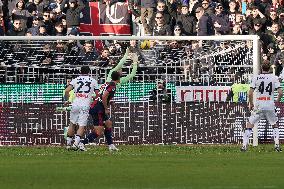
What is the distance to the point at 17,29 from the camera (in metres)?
40.9

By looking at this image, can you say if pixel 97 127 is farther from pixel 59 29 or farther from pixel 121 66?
pixel 59 29

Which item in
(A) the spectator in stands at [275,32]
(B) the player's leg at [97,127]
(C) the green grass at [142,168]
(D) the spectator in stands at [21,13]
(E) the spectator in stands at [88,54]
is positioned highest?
(D) the spectator in stands at [21,13]

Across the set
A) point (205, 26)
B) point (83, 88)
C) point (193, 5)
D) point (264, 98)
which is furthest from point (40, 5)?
point (264, 98)

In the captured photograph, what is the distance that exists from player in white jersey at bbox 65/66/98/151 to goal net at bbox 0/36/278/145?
318 centimetres

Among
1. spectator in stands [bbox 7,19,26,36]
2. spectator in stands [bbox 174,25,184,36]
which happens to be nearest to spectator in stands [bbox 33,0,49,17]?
spectator in stands [bbox 7,19,26,36]

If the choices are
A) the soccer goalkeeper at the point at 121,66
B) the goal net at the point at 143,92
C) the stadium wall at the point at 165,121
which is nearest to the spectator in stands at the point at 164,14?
the goal net at the point at 143,92

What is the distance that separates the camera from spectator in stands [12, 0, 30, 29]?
4174 centimetres

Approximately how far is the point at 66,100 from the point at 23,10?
7.20 metres

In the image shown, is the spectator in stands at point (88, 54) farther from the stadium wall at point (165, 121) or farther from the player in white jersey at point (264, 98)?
the player in white jersey at point (264, 98)

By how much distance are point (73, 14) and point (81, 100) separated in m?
9.68

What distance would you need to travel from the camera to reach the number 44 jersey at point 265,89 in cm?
3303

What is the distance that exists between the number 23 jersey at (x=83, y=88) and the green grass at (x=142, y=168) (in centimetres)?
135

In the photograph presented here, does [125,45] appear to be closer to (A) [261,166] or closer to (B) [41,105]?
(B) [41,105]

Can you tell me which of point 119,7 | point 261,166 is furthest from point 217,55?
point 261,166
